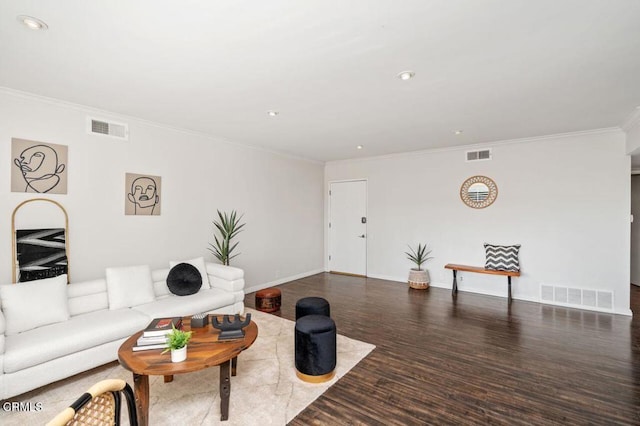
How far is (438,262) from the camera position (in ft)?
19.4

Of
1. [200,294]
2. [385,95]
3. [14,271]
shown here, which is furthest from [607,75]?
[14,271]

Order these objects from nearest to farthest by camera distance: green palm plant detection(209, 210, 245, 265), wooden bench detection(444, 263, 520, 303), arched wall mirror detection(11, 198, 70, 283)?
1. arched wall mirror detection(11, 198, 70, 283)
2. green palm plant detection(209, 210, 245, 265)
3. wooden bench detection(444, 263, 520, 303)

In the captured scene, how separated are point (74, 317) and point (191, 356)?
69.4 inches

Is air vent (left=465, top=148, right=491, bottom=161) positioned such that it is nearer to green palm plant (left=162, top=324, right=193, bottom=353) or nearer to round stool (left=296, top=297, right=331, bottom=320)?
round stool (left=296, top=297, right=331, bottom=320)

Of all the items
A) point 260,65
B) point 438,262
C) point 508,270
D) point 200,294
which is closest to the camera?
point 260,65

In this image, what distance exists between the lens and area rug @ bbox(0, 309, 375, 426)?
2.14m

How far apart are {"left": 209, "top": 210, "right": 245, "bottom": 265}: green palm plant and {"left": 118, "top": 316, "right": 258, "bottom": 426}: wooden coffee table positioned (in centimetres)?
219

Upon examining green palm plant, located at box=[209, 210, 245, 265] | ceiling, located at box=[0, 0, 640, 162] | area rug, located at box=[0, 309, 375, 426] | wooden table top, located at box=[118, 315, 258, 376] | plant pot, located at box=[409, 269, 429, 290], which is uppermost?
ceiling, located at box=[0, 0, 640, 162]

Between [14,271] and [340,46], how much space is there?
12.5ft

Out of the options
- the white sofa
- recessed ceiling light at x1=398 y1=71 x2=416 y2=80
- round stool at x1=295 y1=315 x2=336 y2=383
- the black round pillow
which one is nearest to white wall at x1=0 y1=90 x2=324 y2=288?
the white sofa

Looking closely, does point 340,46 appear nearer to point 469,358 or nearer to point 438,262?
point 469,358

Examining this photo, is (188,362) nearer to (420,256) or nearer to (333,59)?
(333,59)

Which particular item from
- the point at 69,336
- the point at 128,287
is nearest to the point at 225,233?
the point at 128,287

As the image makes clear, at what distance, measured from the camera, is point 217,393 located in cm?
244
